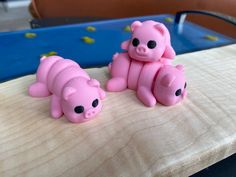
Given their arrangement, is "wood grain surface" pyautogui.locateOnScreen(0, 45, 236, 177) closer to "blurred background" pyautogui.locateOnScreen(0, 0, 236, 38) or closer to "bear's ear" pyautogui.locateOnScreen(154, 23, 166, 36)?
"bear's ear" pyautogui.locateOnScreen(154, 23, 166, 36)

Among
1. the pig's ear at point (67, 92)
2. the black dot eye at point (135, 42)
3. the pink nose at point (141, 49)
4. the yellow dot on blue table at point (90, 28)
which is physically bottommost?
the yellow dot on blue table at point (90, 28)

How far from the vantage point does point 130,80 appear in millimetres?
351

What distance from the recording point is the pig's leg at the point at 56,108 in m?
0.30

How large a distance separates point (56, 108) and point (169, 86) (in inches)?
5.5

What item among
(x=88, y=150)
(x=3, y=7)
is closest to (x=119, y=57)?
(x=88, y=150)

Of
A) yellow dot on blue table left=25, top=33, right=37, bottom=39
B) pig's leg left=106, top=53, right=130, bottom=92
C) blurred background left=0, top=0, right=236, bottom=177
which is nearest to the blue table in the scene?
yellow dot on blue table left=25, top=33, right=37, bottom=39

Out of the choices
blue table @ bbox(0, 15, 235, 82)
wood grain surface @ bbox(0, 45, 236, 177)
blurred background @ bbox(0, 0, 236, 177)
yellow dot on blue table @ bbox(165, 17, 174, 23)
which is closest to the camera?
wood grain surface @ bbox(0, 45, 236, 177)

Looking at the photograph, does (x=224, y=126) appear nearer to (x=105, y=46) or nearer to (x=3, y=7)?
(x=105, y=46)

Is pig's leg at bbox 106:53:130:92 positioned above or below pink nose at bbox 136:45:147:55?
below

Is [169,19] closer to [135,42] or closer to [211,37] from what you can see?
[211,37]

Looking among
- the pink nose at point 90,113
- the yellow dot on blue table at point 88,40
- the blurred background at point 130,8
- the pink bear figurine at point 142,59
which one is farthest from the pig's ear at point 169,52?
the blurred background at point 130,8

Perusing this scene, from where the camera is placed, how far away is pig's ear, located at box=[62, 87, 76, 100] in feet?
0.90

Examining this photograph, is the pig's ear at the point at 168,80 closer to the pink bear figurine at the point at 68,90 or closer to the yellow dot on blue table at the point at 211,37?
the pink bear figurine at the point at 68,90

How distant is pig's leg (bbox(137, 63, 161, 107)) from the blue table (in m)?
0.14
